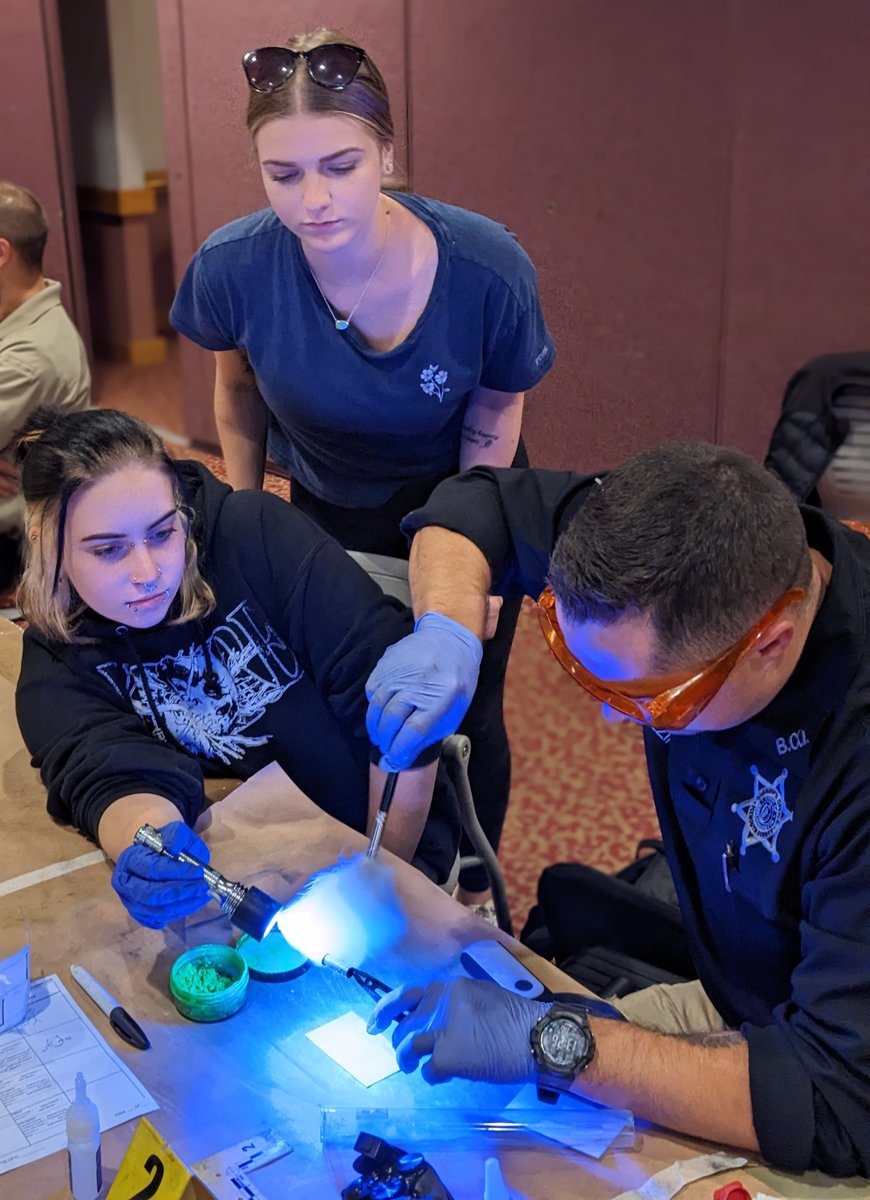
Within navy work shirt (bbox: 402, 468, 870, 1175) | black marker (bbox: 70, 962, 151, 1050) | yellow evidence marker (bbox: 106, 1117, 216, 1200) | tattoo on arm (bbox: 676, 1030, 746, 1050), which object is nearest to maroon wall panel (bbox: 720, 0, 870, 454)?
navy work shirt (bbox: 402, 468, 870, 1175)

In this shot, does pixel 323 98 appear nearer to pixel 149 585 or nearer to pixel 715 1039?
pixel 149 585

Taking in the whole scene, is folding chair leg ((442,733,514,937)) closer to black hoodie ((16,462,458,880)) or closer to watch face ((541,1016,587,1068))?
black hoodie ((16,462,458,880))

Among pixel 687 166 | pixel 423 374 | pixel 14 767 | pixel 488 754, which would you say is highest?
pixel 687 166

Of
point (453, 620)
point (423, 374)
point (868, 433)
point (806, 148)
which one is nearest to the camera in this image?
point (453, 620)

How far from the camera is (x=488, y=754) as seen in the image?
6.95 feet

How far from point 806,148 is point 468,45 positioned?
24.8 inches

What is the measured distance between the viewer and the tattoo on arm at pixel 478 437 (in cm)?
192

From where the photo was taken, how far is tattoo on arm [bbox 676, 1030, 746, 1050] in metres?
1.15

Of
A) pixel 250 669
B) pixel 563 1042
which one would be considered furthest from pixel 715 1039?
pixel 250 669

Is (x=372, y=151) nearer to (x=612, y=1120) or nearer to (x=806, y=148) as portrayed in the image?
(x=806, y=148)

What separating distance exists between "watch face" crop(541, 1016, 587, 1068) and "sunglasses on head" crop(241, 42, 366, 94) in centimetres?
116

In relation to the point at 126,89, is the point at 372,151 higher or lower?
higher

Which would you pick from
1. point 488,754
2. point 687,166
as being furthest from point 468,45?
point 488,754

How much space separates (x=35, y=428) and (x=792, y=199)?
4.46ft
